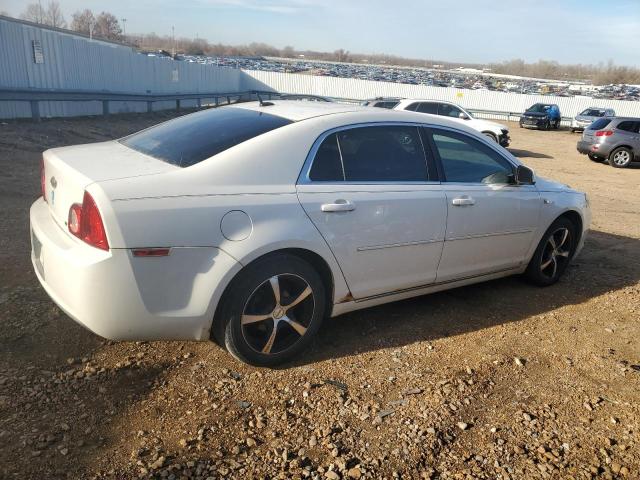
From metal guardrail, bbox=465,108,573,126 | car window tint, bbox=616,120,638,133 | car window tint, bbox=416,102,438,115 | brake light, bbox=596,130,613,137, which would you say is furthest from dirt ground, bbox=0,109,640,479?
metal guardrail, bbox=465,108,573,126

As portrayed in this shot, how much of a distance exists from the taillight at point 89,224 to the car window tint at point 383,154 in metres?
1.55

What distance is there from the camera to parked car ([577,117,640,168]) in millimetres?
16281

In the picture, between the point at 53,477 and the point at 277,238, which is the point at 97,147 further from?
the point at 53,477

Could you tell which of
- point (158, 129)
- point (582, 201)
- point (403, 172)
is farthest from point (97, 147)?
point (582, 201)

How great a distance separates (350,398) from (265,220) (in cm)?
116

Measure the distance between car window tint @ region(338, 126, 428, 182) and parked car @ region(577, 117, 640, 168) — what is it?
15242 millimetres

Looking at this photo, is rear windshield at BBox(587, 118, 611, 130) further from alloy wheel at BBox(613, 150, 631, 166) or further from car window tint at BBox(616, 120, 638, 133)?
alloy wheel at BBox(613, 150, 631, 166)

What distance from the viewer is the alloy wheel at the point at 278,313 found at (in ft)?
10.3

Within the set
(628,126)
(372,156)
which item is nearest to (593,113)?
(628,126)

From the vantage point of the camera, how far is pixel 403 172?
379 centimetres

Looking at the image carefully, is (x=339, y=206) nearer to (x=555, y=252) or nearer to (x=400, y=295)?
(x=400, y=295)

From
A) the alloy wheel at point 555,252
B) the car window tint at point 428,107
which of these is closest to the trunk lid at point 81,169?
the alloy wheel at point 555,252

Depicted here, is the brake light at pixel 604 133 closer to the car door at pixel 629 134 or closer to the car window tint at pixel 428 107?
the car door at pixel 629 134

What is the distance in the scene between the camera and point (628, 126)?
16.6 metres
